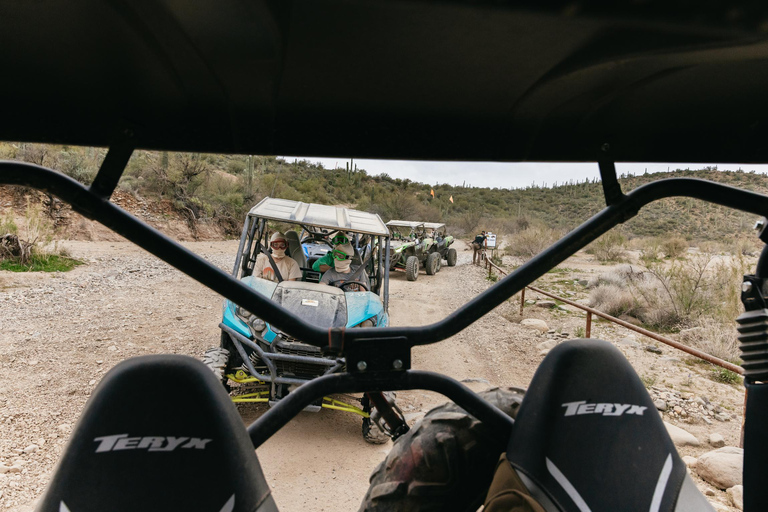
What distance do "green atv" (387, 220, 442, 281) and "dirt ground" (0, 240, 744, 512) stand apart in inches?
113

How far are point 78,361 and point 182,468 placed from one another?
5829 mm

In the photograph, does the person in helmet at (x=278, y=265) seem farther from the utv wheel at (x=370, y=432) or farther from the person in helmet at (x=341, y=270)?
the utv wheel at (x=370, y=432)

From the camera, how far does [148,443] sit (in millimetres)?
789

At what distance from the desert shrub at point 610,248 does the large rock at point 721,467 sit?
13465 mm

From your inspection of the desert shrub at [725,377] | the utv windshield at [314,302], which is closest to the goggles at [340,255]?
the utv windshield at [314,302]

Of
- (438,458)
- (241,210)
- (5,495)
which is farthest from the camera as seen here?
(241,210)

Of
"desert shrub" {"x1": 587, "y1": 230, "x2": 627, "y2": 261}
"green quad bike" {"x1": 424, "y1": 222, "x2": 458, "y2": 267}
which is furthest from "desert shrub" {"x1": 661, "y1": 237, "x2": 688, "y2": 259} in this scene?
"green quad bike" {"x1": 424, "y1": 222, "x2": 458, "y2": 267}

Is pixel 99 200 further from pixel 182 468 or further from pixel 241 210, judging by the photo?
pixel 241 210

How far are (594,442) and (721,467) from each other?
336cm

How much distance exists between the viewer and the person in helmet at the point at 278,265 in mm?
5770

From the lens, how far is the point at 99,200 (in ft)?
2.93

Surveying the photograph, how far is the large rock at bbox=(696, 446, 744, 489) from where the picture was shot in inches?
131

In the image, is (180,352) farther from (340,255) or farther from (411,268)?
(411,268)

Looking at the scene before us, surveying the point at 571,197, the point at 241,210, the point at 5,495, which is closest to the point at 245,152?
the point at 5,495
